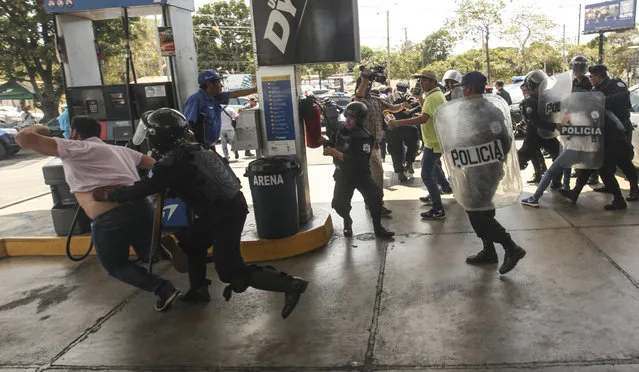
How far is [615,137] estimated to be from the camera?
5562 millimetres

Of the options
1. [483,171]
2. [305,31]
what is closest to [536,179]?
[483,171]

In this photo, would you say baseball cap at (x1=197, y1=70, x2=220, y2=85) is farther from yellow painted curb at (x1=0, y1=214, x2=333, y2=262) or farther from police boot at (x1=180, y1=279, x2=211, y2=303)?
police boot at (x1=180, y1=279, x2=211, y2=303)

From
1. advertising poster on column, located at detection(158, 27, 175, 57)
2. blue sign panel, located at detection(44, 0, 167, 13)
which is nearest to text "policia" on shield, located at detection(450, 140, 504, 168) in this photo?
advertising poster on column, located at detection(158, 27, 175, 57)

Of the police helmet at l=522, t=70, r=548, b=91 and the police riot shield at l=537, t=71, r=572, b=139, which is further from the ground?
the police helmet at l=522, t=70, r=548, b=91

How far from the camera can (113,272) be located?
3.60 m

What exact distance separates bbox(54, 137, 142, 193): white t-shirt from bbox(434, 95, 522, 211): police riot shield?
2.50m

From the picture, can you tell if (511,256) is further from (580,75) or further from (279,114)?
(580,75)

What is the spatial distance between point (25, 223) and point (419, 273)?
539cm

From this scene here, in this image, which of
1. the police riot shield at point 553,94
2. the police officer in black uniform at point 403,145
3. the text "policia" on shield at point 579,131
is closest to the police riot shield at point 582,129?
the text "policia" on shield at point 579,131

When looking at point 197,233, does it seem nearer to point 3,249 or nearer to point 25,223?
point 3,249

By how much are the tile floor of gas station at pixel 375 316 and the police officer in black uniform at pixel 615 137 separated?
2.51 feet

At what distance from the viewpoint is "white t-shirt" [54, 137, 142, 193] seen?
3.37 metres

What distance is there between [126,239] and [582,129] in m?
5.07

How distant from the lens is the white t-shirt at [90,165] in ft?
11.0
